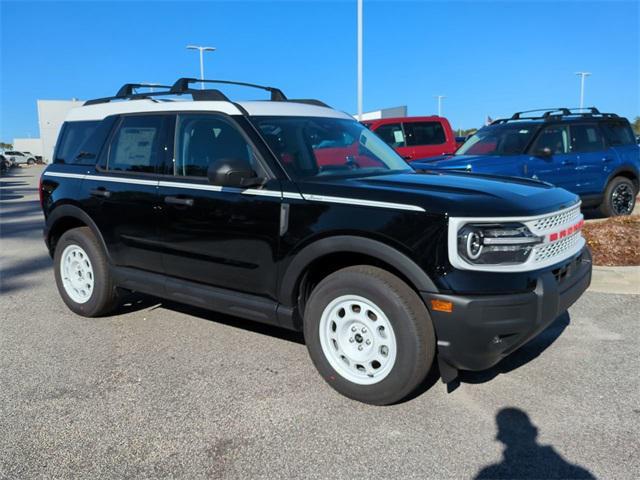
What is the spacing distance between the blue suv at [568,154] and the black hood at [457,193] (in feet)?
15.5

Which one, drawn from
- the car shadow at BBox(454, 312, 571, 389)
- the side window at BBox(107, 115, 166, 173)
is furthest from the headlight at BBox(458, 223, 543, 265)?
the side window at BBox(107, 115, 166, 173)

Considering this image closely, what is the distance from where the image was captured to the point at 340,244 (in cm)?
337

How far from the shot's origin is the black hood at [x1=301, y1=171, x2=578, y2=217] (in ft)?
10.2

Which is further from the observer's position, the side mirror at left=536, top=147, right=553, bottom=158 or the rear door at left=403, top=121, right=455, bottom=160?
the rear door at left=403, top=121, right=455, bottom=160

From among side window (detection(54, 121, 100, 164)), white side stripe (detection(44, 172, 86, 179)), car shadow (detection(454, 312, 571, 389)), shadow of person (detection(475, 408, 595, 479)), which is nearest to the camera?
shadow of person (detection(475, 408, 595, 479))

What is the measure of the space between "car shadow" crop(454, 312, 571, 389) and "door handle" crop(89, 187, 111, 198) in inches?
126

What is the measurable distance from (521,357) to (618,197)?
698cm

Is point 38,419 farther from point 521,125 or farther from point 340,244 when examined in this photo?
point 521,125

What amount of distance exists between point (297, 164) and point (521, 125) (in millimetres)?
6593

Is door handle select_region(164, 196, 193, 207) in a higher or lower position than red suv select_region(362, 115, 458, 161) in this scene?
lower

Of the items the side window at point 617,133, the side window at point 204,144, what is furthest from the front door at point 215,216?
the side window at point 617,133

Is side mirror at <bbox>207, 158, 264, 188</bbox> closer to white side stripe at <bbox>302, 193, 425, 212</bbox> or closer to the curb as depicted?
white side stripe at <bbox>302, 193, 425, 212</bbox>

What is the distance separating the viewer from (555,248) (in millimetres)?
3406

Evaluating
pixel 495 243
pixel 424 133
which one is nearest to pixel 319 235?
pixel 495 243
